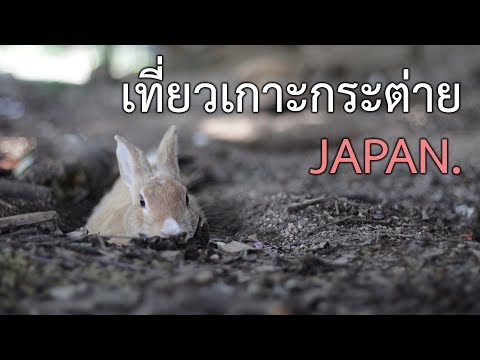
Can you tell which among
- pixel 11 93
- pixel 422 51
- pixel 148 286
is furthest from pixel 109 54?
pixel 148 286

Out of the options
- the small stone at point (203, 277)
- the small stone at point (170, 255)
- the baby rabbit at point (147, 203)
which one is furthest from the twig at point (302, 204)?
the small stone at point (203, 277)

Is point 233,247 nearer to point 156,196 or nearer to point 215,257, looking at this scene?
point 215,257

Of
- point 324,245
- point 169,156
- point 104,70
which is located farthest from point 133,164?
point 104,70

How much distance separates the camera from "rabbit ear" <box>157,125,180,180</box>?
231 inches

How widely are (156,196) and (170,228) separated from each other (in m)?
0.51

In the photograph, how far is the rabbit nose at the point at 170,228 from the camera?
4.52m

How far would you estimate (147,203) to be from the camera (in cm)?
498

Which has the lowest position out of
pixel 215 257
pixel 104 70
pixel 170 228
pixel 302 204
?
pixel 215 257

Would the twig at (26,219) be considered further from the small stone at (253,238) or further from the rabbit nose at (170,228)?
the small stone at (253,238)

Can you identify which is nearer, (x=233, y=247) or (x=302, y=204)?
(x=233, y=247)

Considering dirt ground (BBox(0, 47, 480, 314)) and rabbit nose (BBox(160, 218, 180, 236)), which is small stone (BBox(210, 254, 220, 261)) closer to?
dirt ground (BBox(0, 47, 480, 314))

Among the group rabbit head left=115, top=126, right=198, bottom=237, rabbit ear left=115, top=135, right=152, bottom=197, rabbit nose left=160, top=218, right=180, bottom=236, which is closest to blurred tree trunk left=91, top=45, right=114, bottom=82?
rabbit head left=115, top=126, right=198, bottom=237

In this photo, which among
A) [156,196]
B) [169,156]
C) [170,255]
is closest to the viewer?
[170,255]

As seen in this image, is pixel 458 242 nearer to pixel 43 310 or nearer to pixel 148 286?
pixel 148 286
